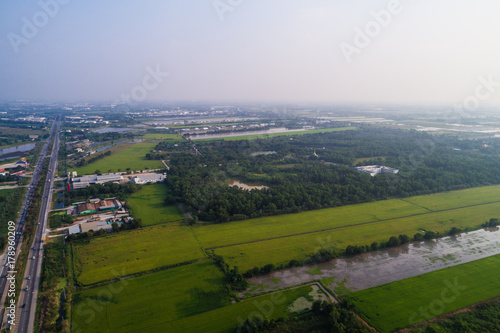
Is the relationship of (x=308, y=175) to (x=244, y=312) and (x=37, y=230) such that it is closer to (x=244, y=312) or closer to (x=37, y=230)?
(x=244, y=312)

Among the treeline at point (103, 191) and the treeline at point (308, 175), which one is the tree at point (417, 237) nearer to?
the treeline at point (308, 175)

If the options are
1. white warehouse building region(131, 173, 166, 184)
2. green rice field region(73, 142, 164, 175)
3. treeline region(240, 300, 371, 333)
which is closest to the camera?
treeline region(240, 300, 371, 333)

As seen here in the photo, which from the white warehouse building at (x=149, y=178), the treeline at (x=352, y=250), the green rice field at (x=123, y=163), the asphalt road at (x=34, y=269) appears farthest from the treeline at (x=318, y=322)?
the green rice field at (x=123, y=163)

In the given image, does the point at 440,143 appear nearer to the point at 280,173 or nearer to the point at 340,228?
the point at 280,173

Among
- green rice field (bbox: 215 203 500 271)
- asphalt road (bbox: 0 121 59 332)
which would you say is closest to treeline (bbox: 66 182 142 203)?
asphalt road (bbox: 0 121 59 332)

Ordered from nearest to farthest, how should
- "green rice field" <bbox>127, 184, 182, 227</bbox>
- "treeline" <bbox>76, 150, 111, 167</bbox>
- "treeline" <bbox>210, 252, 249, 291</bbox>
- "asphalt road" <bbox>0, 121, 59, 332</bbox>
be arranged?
"asphalt road" <bbox>0, 121, 59, 332</bbox> → "treeline" <bbox>210, 252, 249, 291</bbox> → "green rice field" <bbox>127, 184, 182, 227</bbox> → "treeline" <bbox>76, 150, 111, 167</bbox>

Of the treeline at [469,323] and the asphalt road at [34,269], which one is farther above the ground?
the asphalt road at [34,269]

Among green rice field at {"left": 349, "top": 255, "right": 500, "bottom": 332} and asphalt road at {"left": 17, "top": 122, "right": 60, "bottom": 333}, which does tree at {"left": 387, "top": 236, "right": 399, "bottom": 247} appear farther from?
asphalt road at {"left": 17, "top": 122, "right": 60, "bottom": 333}

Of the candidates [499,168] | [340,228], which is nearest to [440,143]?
[499,168]
